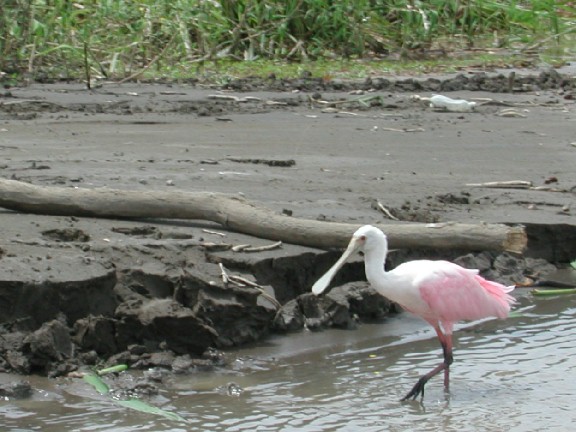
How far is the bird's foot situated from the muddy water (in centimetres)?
3

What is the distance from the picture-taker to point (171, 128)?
9734mm

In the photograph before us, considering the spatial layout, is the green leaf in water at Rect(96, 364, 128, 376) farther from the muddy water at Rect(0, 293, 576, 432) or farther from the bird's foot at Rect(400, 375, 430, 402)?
the bird's foot at Rect(400, 375, 430, 402)

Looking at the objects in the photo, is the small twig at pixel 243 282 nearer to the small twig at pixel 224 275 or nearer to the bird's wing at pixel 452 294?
the small twig at pixel 224 275

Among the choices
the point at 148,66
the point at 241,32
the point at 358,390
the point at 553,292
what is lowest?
the point at 358,390

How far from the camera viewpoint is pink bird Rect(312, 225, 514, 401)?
5.16m

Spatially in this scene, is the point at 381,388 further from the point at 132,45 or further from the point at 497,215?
the point at 132,45

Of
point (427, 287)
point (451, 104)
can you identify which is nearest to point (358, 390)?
point (427, 287)

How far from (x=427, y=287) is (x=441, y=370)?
354 mm

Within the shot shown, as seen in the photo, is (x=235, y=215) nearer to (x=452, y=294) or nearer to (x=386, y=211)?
(x=386, y=211)

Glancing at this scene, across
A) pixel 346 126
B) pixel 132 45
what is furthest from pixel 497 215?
pixel 132 45

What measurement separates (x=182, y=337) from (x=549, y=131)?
563 cm

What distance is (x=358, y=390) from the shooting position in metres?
5.12

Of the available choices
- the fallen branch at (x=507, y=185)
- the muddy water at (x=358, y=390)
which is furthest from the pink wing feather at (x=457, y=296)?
the fallen branch at (x=507, y=185)

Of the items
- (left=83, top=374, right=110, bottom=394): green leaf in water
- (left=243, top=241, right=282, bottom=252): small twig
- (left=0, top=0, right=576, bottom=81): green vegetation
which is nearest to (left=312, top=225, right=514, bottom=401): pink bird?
(left=243, top=241, right=282, bottom=252): small twig
